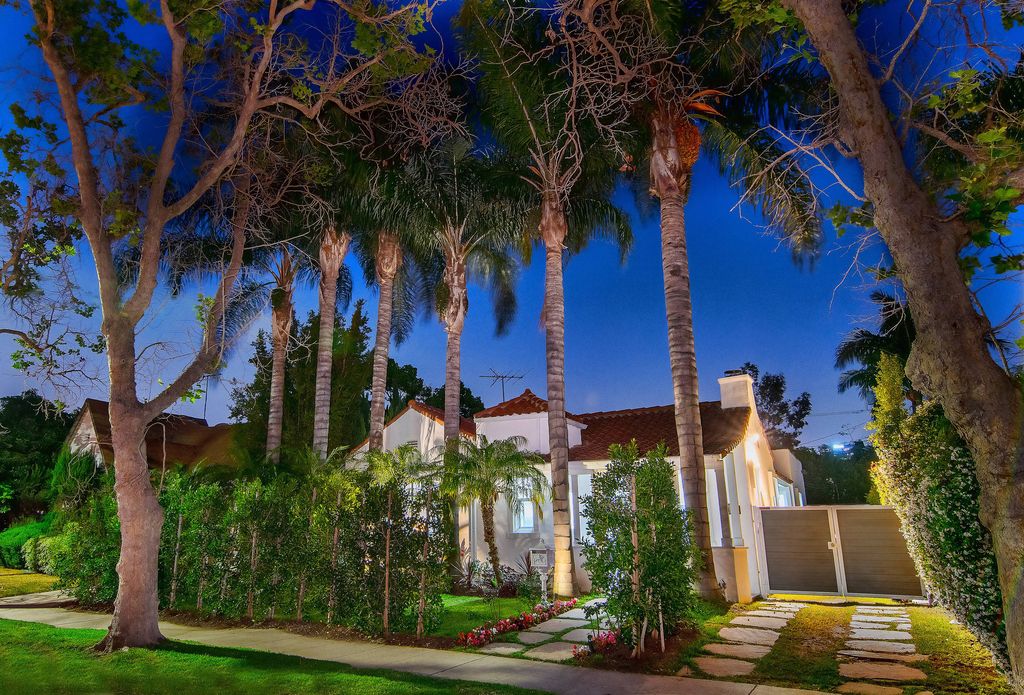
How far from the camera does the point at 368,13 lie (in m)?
10.3

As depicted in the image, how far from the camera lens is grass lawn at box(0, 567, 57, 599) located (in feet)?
48.1

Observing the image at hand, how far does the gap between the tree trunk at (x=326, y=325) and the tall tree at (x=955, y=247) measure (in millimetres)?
15334

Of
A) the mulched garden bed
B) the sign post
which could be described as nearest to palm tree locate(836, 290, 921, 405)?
the sign post

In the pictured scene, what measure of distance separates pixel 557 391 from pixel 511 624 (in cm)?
547

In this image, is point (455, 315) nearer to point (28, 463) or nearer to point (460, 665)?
point (460, 665)

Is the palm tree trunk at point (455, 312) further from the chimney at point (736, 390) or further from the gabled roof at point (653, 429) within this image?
the chimney at point (736, 390)

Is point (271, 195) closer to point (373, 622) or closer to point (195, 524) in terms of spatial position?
point (195, 524)

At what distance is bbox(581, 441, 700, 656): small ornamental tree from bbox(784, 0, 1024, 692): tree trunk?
3.92 m

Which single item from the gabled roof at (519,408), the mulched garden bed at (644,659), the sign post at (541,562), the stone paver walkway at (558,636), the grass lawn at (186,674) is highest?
the gabled roof at (519,408)

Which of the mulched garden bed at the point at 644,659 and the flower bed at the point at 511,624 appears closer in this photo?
the mulched garden bed at the point at 644,659

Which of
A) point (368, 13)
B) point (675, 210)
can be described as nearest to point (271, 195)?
point (368, 13)

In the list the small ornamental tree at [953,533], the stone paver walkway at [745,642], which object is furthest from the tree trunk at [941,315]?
the stone paver walkway at [745,642]

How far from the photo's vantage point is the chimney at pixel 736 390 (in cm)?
1622

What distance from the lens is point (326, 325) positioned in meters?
18.6
